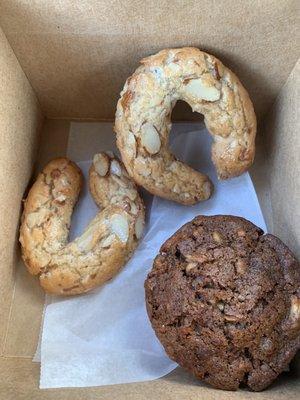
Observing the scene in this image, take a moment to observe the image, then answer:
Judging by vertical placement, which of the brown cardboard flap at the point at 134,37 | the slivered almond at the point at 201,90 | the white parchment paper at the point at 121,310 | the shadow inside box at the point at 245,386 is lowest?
the shadow inside box at the point at 245,386

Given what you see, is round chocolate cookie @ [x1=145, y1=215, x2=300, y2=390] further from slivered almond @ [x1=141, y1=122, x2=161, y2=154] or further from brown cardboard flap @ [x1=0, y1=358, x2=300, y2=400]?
slivered almond @ [x1=141, y1=122, x2=161, y2=154]

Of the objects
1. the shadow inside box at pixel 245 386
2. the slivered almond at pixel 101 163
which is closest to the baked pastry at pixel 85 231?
the slivered almond at pixel 101 163

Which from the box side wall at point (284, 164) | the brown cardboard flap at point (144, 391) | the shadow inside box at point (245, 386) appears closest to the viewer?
the brown cardboard flap at point (144, 391)

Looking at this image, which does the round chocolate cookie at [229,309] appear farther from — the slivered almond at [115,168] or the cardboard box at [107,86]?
the slivered almond at [115,168]

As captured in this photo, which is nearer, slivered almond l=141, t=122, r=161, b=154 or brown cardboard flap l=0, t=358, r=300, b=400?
brown cardboard flap l=0, t=358, r=300, b=400

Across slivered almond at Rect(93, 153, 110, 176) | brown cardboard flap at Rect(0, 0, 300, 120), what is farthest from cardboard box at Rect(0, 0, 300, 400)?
slivered almond at Rect(93, 153, 110, 176)

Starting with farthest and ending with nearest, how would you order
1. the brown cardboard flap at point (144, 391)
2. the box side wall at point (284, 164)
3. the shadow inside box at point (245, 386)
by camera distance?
the box side wall at point (284, 164), the shadow inside box at point (245, 386), the brown cardboard flap at point (144, 391)

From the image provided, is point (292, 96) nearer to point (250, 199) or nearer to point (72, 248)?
point (250, 199)
